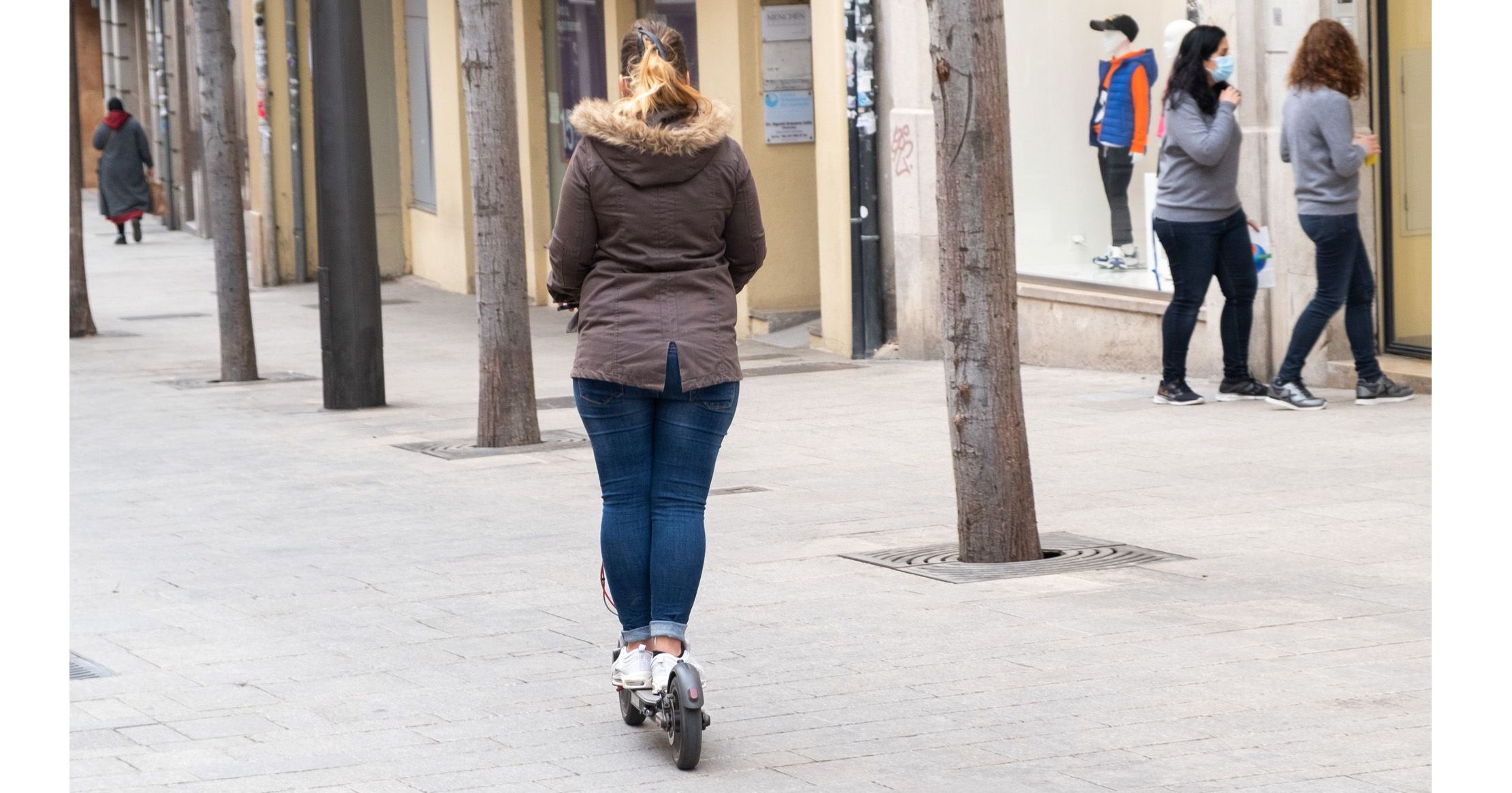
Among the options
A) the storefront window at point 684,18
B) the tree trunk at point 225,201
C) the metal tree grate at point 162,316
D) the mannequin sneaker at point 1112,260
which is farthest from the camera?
the metal tree grate at point 162,316

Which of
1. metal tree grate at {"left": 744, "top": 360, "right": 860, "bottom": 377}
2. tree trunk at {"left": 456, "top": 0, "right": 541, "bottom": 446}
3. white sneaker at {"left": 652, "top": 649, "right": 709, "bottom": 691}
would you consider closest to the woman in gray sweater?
tree trunk at {"left": 456, "top": 0, "right": 541, "bottom": 446}

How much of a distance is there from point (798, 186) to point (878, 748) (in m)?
11.7

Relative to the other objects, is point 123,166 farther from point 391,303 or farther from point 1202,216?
point 1202,216

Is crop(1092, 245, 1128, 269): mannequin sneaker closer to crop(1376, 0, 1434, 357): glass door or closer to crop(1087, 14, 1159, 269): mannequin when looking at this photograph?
crop(1087, 14, 1159, 269): mannequin

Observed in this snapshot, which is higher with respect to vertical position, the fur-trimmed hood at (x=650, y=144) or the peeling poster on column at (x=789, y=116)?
the peeling poster on column at (x=789, y=116)

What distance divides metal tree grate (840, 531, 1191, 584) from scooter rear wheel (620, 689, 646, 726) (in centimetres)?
191

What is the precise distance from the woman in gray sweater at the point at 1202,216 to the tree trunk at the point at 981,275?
3.76 metres

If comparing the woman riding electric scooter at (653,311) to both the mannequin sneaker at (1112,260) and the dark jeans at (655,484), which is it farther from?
the mannequin sneaker at (1112,260)

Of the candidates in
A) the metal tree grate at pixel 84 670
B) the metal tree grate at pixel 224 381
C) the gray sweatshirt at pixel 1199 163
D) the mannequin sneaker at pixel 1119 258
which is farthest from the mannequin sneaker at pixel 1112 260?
the metal tree grate at pixel 84 670

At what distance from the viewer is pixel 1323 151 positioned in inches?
A: 421

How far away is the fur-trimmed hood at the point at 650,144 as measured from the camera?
17.0ft

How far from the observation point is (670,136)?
5199mm

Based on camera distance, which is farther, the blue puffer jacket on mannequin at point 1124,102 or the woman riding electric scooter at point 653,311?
the blue puffer jacket on mannequin at point 1124,102
